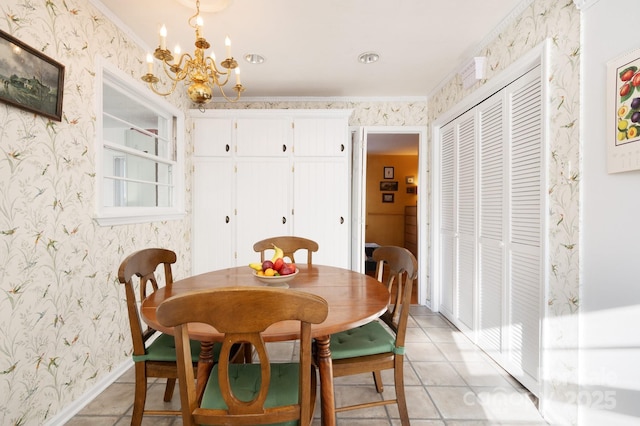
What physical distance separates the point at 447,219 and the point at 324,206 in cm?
131

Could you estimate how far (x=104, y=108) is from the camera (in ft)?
7.05

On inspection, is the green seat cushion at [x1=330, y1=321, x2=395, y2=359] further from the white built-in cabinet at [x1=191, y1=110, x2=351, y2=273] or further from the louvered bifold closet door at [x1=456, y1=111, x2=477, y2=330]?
the white built-in cabinet at [x1=191, y1=110, x2=351, y2=273]

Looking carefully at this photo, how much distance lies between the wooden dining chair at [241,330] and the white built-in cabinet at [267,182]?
2.20 meters

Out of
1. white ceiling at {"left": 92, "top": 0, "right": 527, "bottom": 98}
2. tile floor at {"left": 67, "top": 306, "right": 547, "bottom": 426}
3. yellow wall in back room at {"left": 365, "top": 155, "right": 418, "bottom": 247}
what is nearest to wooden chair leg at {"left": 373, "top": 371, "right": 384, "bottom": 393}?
tile floor at {"left": 67, "top": 306, "right": 547, "bottom": 426}

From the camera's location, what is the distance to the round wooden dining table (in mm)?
1021

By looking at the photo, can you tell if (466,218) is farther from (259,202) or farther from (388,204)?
(388,204)

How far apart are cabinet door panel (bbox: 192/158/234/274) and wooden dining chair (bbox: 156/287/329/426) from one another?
226 cm

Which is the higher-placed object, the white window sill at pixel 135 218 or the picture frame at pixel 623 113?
the picture frame at pixel 623 113

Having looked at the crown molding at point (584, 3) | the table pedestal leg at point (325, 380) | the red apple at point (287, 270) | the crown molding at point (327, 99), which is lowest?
the table pedestal leg at point (325, 380)

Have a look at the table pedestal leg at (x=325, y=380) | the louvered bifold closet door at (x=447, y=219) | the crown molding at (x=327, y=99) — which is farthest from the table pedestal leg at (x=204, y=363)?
the crown molding at (x=327, y=99)

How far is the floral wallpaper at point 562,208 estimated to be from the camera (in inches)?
59.1

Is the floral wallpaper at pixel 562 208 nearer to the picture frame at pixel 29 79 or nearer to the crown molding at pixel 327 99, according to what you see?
the crown molding at pixel 327 99

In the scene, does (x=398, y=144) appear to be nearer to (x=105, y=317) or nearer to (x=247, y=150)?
(x=247, y=150)

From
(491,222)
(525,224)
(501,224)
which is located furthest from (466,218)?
(525,224)
